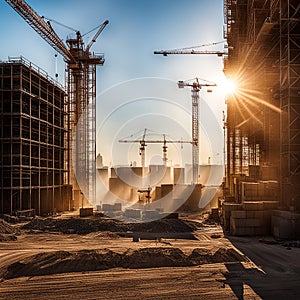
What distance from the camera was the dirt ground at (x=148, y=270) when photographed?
499 inches

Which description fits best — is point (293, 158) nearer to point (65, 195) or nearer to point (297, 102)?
point (297, 102)

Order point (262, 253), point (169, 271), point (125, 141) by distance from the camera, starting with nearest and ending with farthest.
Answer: point (169, 271) < point (262, 253) < point (125, 141)

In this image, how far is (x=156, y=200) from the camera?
48.1 metres

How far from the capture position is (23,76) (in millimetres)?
34688

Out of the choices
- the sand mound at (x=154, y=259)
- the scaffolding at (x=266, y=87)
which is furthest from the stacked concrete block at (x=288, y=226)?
the sand mound at (x=154, y=259)

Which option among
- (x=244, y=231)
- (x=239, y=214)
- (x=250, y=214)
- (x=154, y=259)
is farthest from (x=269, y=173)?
(x=154, y=259)

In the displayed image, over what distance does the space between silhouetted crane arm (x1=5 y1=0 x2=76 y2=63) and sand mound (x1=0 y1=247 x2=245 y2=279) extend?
27922mm

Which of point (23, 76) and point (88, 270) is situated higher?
point (23, 76)

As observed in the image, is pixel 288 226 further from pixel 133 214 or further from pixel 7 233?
pixel 7 233

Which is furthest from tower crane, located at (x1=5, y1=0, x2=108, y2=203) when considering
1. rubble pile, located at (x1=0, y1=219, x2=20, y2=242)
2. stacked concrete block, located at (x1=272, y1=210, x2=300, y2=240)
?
stacked concrete block, located at (x1=272, y1=210, x2=300, y2=240)

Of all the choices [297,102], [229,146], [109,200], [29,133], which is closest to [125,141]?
[109,200]

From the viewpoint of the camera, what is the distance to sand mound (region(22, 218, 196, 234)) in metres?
26.4

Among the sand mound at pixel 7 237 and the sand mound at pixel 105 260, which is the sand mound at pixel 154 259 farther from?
the sand mound at pixel 7 237

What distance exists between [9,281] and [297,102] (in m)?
21.4
